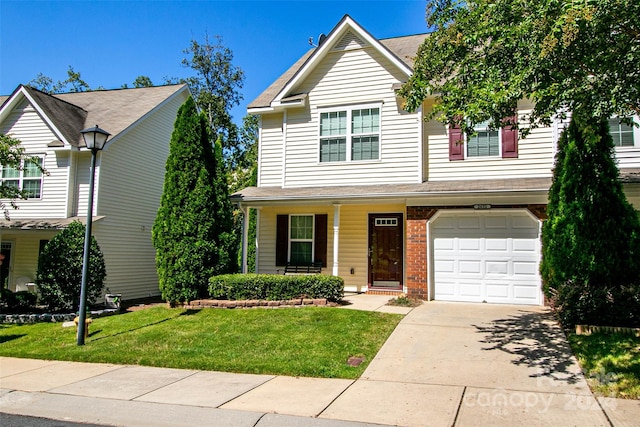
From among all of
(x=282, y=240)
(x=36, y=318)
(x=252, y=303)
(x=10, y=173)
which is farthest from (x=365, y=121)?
(x=10, y=173)

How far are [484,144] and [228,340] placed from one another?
28.2 feet

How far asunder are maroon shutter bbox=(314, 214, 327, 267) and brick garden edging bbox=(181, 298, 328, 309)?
320cm

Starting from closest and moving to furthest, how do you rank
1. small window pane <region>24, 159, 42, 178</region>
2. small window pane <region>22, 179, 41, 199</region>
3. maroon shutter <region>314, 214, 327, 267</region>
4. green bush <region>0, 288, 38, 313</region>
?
green bush <region>0, 288, 38, 313</region>, maroon shutter <region>314, 214, 327, 267</region>, small window pane <region>22, 179, 41, 199</region>, small window pane <region>24, 159, 42, 178</region>

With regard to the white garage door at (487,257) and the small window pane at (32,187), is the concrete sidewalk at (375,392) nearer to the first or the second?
the white garage door at (487,257)

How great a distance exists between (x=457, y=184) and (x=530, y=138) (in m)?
2.36

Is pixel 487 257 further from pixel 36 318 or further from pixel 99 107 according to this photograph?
pixel 99 107

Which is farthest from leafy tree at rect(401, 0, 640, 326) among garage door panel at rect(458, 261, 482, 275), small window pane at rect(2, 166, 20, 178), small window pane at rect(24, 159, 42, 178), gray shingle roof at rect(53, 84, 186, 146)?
small window pane at rect(2, 166, 20, 178)

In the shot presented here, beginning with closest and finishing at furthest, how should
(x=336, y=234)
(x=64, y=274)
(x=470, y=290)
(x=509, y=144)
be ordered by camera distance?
(x=470, y=290), (x=509, y=144), (x=64, y=274), (x=336, y=234)

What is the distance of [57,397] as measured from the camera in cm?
604

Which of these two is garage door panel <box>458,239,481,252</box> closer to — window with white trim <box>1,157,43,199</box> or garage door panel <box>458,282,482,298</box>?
garage door panel <box>458,282,482,298</box>

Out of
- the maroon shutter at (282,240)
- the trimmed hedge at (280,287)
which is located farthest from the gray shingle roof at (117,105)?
the trimmed hedge at (280,287)

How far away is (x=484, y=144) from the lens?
40.9 ft

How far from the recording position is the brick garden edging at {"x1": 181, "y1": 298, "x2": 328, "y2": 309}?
1122 centimetres

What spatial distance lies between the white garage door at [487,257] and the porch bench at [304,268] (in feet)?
12.6
